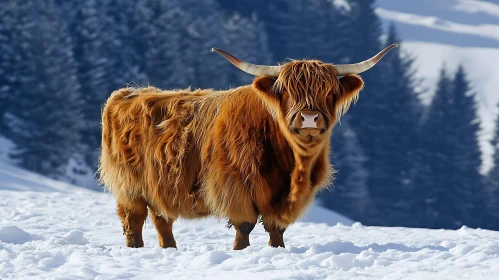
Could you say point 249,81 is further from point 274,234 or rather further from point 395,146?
point 274,234

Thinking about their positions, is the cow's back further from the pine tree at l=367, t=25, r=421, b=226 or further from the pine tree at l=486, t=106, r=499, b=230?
the pine tree at l=486, t=106, r=499, b=230

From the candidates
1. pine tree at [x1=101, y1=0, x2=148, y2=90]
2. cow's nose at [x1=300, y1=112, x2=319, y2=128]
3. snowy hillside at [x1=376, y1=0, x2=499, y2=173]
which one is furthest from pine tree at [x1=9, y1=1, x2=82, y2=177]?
snowy hillside at [x1=376, y1=0, x2=499, y2=173]

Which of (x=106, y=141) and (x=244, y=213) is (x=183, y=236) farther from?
(x=244, y=213)

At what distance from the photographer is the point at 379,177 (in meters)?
64.1

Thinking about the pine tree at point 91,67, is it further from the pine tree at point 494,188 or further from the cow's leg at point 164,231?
the cow's leg at point 164,231

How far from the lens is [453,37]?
112 meters

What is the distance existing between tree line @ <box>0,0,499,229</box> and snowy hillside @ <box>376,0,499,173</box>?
16470 millimetres

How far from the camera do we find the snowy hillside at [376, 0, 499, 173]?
96250 mm

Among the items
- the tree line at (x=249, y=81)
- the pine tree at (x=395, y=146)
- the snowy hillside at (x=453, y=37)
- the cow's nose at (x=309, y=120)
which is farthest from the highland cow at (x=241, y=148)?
the snowy hillside at (x=453, y=37)

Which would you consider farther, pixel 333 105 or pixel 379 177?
pixel 379 177

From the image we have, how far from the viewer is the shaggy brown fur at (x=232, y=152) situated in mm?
8164

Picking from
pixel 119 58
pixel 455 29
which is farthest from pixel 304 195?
pixel 455 29

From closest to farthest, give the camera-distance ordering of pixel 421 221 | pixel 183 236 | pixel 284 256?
1. pixel 284 256
2. pixel 183 236
3. pixel 421 221

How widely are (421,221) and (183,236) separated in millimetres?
51826
